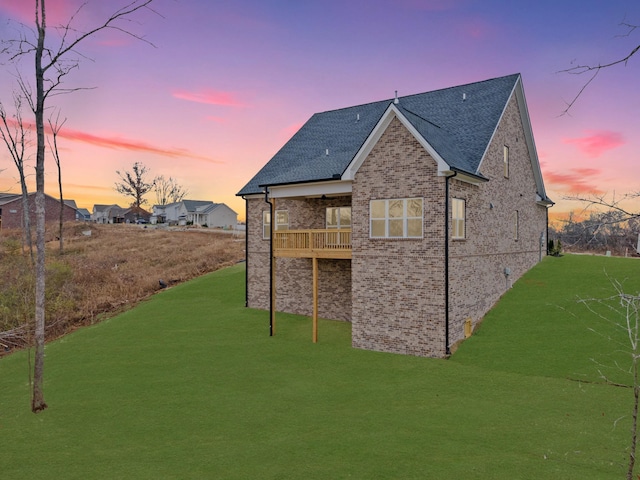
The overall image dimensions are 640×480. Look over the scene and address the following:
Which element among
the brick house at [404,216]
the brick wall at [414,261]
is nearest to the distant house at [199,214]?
the brick house at [404,216]

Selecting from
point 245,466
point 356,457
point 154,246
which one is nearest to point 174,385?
point 245,466

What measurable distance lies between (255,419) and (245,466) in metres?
2.18

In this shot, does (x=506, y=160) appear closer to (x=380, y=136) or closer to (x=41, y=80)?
(x=380, y=136)

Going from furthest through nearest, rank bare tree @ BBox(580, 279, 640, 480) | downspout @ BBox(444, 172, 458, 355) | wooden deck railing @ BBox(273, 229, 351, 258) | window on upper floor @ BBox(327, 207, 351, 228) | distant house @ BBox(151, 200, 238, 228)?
distant house @ BBox(151, 200, 238, 228) → window on upper floor @ BBox(327, 207, 351, 228) → wooden deck railing @ BBox(273, 229, 351, 258) → downspout @ BBox(444, 172, 458, 355) → bare tree @ BBox(580, 279, 640, 480)

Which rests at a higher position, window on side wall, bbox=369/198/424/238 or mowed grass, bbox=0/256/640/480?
window on side wall, bbox=369/198/424/238

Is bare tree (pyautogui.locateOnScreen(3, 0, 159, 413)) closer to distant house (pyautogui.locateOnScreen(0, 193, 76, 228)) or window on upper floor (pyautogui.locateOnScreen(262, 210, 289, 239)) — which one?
window on upper floor (pyautogui.locateOnScreen(262, 210, 289, 239))

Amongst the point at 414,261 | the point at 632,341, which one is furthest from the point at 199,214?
the point at 632,341

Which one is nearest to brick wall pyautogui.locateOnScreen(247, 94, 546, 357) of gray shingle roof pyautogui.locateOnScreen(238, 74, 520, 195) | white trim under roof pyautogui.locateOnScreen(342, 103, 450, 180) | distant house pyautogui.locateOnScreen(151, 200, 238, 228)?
white trim under roof pyautogui.locateOnScreen(342, 103, 450, 180)

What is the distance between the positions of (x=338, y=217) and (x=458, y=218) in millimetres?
6313

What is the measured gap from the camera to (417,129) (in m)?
15.1

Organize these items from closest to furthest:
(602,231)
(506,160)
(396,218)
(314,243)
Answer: (602,231)
(396,218)
(314,243)
(506,160)

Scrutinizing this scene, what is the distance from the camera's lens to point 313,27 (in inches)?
785

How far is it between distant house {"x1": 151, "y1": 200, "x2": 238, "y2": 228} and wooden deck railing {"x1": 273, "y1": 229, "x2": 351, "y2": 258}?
241 ft

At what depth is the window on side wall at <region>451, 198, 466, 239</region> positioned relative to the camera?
15633mm
